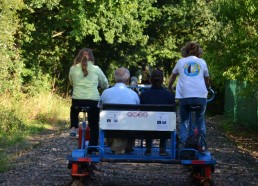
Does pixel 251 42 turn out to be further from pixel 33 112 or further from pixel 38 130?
pixel 33 112

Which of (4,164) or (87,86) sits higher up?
(87,86)

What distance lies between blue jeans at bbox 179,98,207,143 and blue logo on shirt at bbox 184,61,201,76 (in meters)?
0.41

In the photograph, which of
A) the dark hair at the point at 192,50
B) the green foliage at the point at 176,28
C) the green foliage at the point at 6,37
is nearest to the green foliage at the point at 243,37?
the dark hair at the point at 192,50

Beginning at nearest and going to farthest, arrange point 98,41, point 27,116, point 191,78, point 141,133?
point 141,133 → point 191,78 → point 27,116 → point 98,41

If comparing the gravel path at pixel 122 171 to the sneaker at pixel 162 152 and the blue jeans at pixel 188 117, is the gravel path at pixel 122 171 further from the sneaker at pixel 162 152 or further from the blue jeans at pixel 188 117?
the sneaker at pixel 162 152

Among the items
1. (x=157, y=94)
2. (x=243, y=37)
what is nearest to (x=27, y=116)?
(x=243, y=37)

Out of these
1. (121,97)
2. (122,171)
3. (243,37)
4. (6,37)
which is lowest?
(122,171)

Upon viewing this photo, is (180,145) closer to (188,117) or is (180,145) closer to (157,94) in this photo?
(188,117)

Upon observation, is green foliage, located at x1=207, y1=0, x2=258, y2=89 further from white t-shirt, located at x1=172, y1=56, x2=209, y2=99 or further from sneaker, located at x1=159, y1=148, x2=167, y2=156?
sneaker, located at x1=159, y1=148, x2=167, y2=156

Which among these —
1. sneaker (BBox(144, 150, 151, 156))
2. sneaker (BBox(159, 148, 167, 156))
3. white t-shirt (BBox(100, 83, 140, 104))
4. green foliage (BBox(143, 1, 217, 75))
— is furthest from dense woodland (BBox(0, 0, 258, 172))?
sneaker (BBox(159, 148, 167, 156))

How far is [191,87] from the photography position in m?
9.84

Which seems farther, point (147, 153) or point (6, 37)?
point (6, 37)

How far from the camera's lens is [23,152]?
15.0 m

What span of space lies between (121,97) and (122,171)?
8.32 ft
